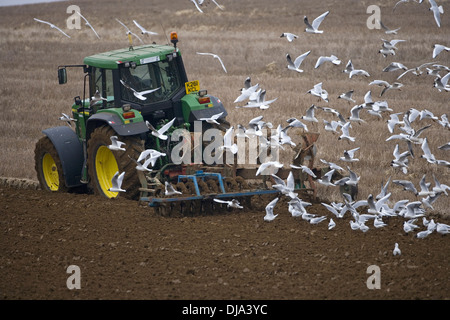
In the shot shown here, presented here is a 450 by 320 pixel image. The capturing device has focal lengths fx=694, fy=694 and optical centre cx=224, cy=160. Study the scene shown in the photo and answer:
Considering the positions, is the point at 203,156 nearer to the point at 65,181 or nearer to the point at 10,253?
the point at 65,181

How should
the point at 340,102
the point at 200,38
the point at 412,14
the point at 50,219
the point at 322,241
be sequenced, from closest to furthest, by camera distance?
the point at 322,241 → the point at 50,219 → the point at 340,102 → the point at 200,38 → the point at 412,14

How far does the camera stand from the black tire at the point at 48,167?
418 inches

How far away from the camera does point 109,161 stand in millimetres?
10031

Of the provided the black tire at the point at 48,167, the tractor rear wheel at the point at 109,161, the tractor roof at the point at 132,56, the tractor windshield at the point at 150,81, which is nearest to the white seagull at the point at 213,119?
the tractor windshield at the point at 150,81

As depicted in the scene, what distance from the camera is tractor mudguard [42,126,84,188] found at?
10.4 m

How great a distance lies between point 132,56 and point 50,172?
274 centimetres

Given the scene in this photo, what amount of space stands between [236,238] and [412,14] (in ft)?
88.2

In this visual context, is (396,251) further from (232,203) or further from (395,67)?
(395,67)

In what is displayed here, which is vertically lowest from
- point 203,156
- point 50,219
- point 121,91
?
point 50,219

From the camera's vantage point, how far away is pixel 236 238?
8164 mm

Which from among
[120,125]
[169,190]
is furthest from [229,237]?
[120,125]

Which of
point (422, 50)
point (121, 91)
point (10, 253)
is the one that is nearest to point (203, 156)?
point (121, 91)

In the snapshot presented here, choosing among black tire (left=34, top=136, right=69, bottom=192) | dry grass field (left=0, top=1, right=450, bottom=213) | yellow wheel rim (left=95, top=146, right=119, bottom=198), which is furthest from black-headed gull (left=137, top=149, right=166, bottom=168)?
dry grass field (left=0, top=1, right=450, bottom=213)

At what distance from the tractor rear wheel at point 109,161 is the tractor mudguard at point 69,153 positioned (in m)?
0.28
